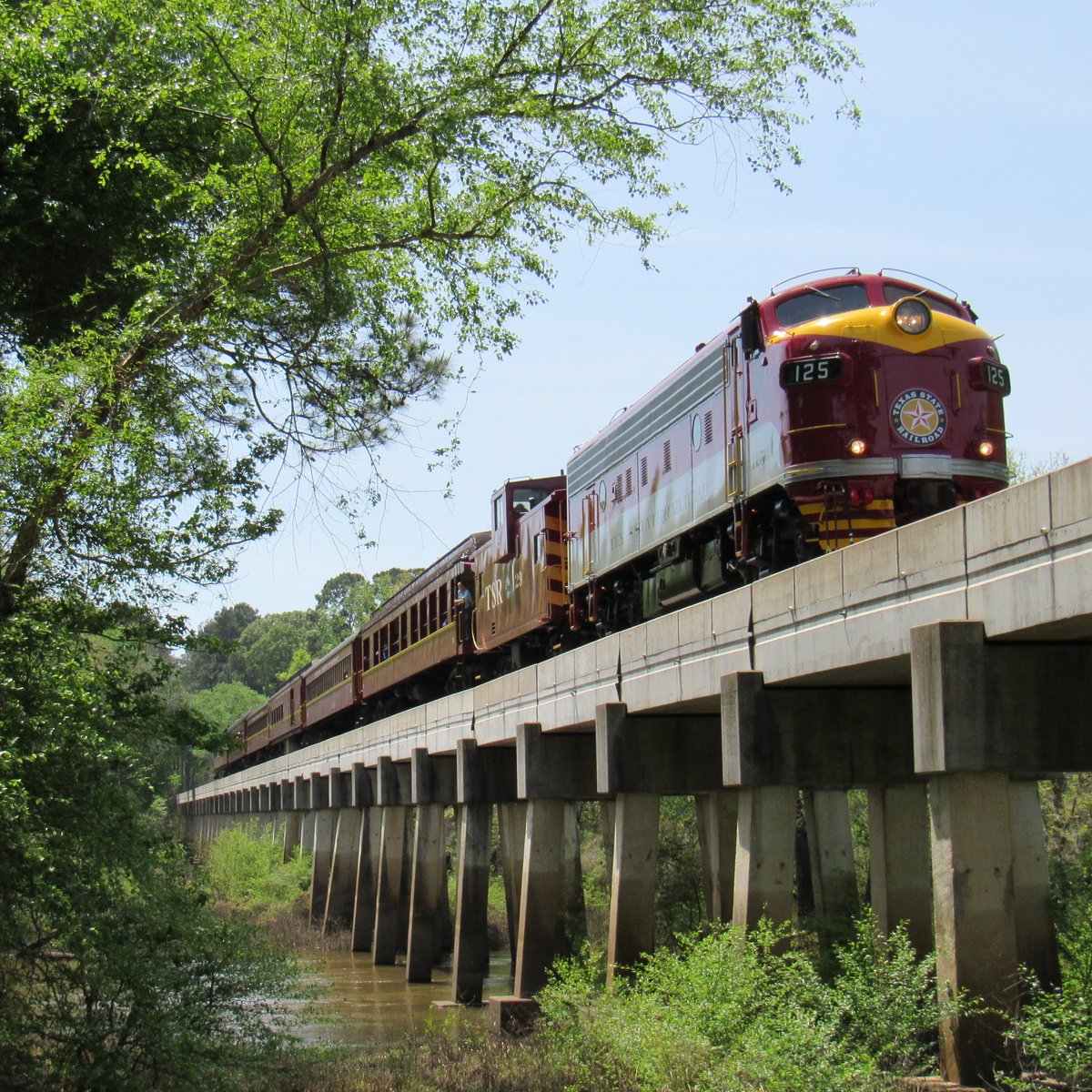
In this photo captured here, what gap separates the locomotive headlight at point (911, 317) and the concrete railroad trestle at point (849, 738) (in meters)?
3.55

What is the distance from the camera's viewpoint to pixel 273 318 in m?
15.7

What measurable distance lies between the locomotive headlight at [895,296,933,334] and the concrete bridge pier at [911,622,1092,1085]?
5.55 m

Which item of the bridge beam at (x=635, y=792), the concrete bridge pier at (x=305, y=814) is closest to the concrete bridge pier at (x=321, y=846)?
the concrete bridge pier at (x=305, y=814)

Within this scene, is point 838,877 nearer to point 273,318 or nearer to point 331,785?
point 273,318

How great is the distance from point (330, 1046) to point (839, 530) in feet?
25.2

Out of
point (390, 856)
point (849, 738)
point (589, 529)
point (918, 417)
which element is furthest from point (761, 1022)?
point (390, 856)

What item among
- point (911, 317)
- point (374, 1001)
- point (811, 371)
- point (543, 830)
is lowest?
A: point (374, 1001)

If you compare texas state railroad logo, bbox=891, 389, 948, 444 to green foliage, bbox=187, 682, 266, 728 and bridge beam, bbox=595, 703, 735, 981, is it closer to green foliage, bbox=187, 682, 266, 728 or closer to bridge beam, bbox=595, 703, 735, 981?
bridge beam, bbox=595, 703, 735, 981

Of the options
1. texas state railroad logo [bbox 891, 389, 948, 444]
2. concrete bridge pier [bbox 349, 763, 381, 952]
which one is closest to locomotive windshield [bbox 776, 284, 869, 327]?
texas state railroad logo [bbox 891, 389, 948, 444]

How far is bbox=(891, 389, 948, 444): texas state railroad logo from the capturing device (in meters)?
13.9

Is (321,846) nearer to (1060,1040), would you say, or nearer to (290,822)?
(290,822)

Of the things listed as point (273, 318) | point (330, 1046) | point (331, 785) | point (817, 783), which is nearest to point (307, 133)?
point (273, 318)

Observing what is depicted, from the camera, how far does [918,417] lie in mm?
13930

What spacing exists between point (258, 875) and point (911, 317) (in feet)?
99.9
